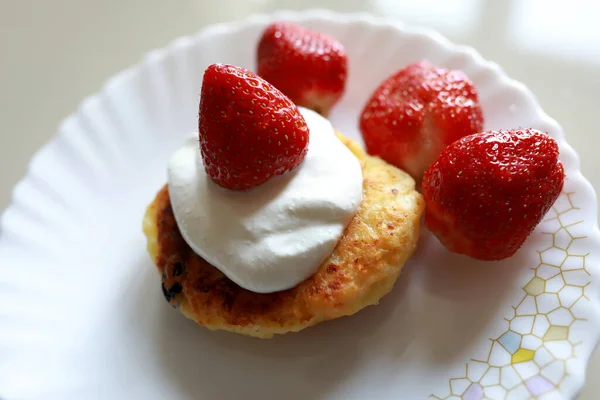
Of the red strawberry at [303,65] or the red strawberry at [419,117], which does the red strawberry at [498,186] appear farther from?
the red strawberry at [303,65]

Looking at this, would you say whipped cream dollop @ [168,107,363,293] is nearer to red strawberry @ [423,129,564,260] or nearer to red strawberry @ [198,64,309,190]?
red strawberry @ [198,64,309,190]

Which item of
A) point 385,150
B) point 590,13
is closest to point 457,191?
point 385,150

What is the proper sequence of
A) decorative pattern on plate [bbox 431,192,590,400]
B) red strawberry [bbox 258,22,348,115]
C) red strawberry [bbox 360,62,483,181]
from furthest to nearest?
red strawberry [bbox 258,22,348,115]
red strawberry [bbox 360,62,483,181]
decorative pattern on plate [bbox 431,192,590,400]

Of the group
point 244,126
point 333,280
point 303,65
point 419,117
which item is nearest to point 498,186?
point 419,117

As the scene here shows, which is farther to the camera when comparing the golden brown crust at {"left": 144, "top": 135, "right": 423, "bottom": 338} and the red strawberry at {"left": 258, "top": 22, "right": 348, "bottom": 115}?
the red strawberry at {"left": 258, "top": 22, "right": 348, "bottom": 115}

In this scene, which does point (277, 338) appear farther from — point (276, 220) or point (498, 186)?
point (498, 186)

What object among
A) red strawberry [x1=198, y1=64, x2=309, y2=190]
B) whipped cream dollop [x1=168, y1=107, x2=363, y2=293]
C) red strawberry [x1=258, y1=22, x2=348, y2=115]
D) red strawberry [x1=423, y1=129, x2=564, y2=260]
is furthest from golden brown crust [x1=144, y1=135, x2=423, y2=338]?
red strawberry [x1=258, y1=22, x2=348, y2=115]

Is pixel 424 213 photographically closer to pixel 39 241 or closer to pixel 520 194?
pixel 520 194
